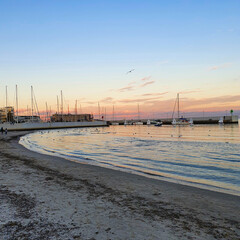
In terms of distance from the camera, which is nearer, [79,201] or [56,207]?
[56,207]

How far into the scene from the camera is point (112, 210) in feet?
20.8

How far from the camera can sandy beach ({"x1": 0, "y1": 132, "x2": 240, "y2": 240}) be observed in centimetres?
494

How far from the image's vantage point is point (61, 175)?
11.6m

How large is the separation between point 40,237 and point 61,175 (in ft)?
23.3

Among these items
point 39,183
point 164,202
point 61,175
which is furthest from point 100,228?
point 61,175

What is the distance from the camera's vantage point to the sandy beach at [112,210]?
194 inches

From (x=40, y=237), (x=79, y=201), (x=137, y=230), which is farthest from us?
(x=79, y=201)

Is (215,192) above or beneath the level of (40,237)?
beneath

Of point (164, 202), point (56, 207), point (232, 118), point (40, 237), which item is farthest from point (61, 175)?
point (232, 118)

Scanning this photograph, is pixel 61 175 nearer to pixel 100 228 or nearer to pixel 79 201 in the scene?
pixel 79 201

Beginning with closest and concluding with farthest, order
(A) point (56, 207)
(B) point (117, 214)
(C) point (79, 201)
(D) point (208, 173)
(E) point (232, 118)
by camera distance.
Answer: (B) point (117, 214) < (A) point (56, 207) < (C) point (79, 201) < (D) point (208, 173) < (E) point (232, 118)

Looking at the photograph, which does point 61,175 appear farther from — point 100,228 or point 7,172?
point 100,228

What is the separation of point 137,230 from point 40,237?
217 centimetres

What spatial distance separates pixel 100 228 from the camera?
5.13m
